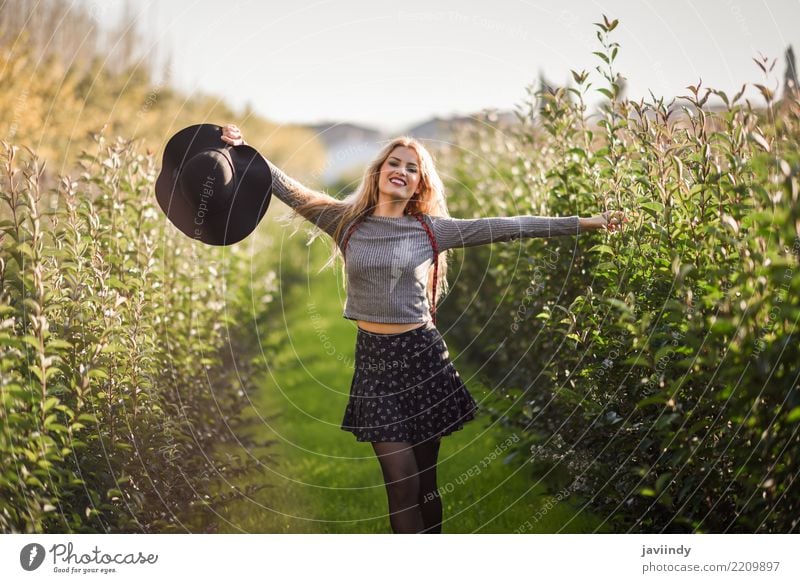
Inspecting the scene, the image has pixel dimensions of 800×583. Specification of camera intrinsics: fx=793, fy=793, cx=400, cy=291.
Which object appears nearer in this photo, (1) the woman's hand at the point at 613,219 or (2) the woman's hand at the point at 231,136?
(1) the woman's hand at the point at 613,219

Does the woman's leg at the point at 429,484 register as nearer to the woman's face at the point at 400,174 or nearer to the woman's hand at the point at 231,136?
the woman's face at the point at 400,174

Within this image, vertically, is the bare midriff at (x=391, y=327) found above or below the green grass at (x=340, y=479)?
above

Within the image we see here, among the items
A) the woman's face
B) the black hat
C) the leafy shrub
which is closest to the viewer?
the leafy shrub

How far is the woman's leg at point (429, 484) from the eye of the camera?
3.84 meters

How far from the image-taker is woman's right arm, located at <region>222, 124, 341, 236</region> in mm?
4113

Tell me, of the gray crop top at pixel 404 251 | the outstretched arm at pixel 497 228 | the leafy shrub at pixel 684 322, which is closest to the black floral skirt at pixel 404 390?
the gray crop top at pixel 404 251

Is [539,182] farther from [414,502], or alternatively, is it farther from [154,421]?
[154,421]

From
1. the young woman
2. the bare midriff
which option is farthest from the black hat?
the bare midriff

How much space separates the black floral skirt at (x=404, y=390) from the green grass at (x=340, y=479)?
85cm

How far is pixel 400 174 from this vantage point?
12.7 ft

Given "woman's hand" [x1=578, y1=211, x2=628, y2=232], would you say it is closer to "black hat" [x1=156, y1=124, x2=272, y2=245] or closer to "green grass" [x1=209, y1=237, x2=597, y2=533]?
"green grass" [x1=209, y1=237, x2=597, y2=533]

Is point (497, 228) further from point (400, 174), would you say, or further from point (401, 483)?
point (401, 483)

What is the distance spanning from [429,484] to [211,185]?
1871mm
